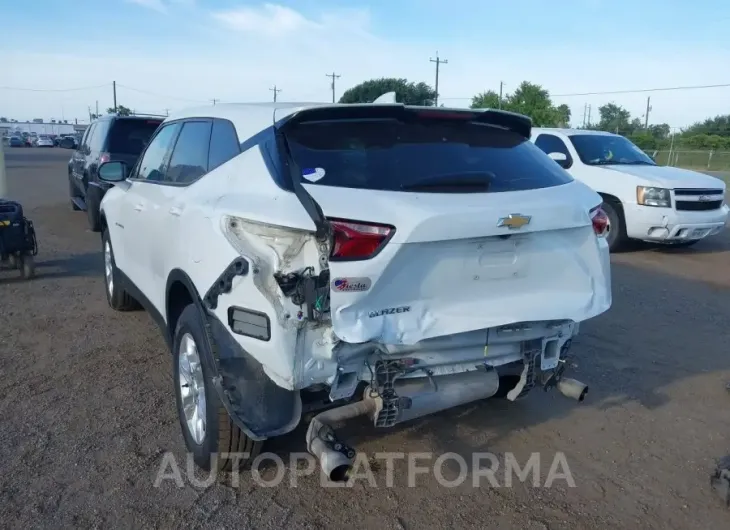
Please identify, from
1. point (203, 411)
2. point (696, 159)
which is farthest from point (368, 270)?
point (696, 159)

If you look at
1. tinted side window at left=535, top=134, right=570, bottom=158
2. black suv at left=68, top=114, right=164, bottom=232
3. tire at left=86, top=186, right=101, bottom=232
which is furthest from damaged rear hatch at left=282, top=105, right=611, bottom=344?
tire at left=86, top=186, right=101, bottom=232

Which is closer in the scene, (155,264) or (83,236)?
(155,264)

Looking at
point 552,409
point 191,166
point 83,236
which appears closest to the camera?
point 191,166

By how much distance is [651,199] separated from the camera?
390 inches

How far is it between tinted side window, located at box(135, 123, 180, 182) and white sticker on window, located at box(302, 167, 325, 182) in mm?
1970

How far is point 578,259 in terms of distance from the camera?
3393 mm

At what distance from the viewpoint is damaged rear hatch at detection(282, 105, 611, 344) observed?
2.86 metres

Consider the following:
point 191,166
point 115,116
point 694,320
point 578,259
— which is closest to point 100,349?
point 191,166

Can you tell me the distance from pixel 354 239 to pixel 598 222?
146 cm

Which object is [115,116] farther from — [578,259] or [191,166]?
[578,259]

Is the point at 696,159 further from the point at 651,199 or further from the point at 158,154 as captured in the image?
the point at 158,154

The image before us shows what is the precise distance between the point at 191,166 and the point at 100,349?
6.81 feet

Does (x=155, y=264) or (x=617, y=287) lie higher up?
(x=155, y=264)

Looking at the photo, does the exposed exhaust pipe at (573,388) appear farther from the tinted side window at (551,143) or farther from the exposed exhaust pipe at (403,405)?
the tinted side window at (551,143)
